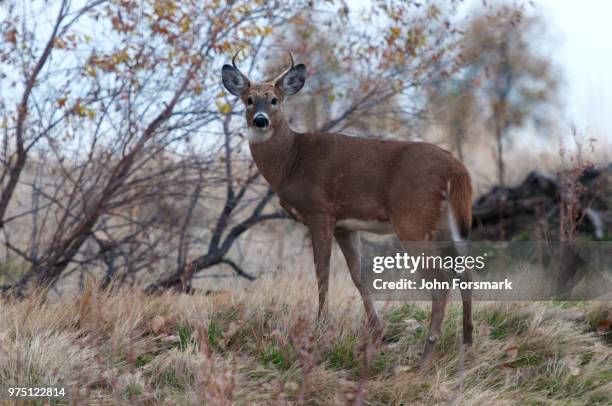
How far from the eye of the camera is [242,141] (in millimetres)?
9078

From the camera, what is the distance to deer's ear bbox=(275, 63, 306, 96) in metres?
6.95

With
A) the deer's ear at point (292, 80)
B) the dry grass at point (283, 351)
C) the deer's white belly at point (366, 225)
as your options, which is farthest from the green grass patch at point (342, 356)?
the deer's ear at point (292, 80)

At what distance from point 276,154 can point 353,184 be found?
84 centimetres

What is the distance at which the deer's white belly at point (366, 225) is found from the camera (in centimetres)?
621

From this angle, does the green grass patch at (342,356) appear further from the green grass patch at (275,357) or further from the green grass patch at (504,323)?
the green grass patch at (504,323)

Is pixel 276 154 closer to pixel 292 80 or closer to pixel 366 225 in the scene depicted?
pixel 292 80

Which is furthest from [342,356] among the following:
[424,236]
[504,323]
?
[504,323]

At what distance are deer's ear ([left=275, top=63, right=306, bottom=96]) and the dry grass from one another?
1.62 m

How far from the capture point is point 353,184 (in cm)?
627

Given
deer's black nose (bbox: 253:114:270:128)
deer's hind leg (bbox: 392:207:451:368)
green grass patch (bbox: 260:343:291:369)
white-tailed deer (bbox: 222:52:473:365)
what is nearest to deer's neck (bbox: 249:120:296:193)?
white-tailed deer (bbox: 222:52:473:365)

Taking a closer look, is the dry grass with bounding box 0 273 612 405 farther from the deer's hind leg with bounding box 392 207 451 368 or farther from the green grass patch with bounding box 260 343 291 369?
the deer's hind leg with bounding box 392 207 451 368

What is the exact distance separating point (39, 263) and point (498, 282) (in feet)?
15.1

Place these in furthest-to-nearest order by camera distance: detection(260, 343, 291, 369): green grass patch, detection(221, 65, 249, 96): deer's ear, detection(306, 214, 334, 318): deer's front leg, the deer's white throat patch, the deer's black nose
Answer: detection(221, 65, 249, 96): deer's ear < the deer's white throat patch < the deer's black nose < detection(306, 214, 334, 318): deer's front leg < detection(260, 343, 291, 369): green grass patch

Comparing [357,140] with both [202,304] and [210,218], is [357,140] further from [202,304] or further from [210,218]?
[210,218]
